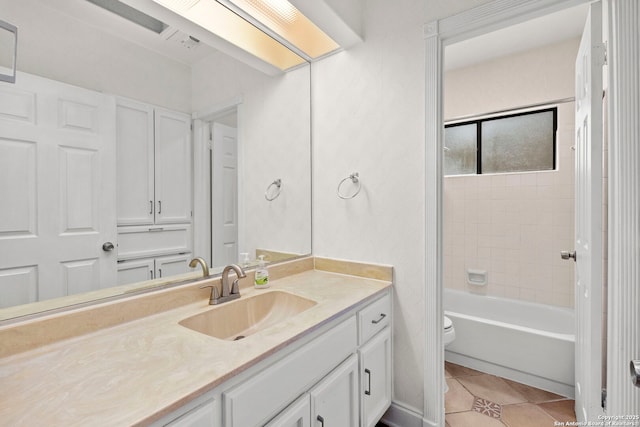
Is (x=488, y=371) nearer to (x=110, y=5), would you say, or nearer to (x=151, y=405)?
(x=151, y=405)

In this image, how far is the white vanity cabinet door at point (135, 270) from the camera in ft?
3.56

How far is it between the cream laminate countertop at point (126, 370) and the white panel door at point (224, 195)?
401 millimetres

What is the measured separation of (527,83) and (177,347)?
3.16 metres

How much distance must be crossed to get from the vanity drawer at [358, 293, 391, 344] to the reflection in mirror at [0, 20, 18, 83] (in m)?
1.40

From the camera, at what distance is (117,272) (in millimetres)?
1073

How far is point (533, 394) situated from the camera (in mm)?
1938

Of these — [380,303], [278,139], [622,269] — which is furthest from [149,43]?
[622,269]

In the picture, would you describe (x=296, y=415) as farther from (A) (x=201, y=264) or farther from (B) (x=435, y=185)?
(B) (x=435, y=185)

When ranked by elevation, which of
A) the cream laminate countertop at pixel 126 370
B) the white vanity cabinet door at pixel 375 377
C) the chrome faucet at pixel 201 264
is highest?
the chrome faucet at pixel 201 264

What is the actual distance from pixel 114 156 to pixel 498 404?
244 cm

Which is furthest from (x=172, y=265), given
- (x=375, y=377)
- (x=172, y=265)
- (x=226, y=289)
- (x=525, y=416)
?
(x=525, y=416)

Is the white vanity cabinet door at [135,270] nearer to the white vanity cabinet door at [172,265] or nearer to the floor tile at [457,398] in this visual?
the white vanity cabinet door at [172,265]

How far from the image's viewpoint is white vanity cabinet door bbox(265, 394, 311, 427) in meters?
0.87

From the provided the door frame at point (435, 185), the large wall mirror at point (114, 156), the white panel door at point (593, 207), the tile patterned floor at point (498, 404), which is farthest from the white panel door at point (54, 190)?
the tile patterned floor at point (498, 404)
